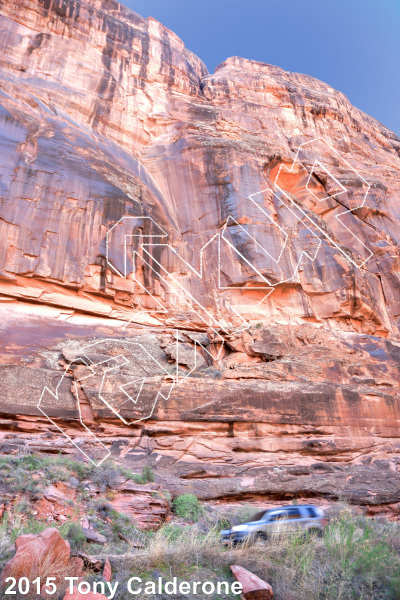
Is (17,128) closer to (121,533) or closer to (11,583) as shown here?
(121,533)

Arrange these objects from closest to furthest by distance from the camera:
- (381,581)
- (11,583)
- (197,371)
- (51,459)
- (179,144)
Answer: (11,583) < (381,581) < (51,459) < (197,371) < (179,144)

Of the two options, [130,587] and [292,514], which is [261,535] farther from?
[130,587]

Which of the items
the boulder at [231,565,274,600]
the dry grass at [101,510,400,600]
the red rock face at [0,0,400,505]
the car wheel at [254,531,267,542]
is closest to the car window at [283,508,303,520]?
the car wheel at [254,531,267,542]

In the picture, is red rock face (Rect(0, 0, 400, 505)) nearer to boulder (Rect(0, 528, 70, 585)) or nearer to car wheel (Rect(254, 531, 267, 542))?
car wheel (Rect(254, 531, 267, 542))

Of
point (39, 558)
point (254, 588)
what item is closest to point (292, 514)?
point (254, 588)

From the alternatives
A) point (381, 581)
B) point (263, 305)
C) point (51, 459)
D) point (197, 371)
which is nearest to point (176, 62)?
point (263, 305)

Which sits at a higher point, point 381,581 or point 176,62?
point 176,62
